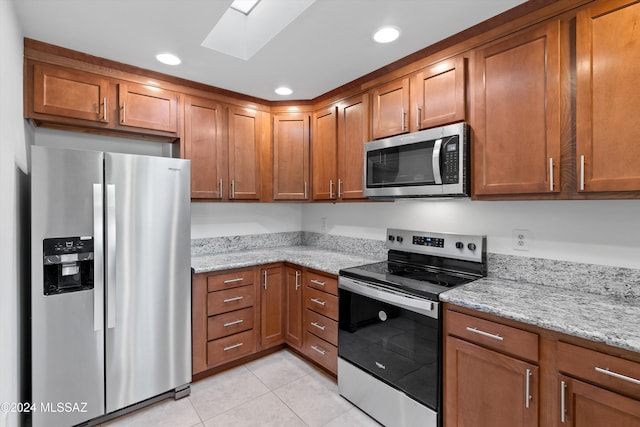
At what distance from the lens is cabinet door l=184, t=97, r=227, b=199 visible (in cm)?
262

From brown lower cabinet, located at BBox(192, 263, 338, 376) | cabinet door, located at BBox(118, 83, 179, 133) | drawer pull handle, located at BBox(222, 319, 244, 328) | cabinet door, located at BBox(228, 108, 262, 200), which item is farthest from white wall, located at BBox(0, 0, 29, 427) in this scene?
cabinet door, located at BBox(228, 108, 262, 200)

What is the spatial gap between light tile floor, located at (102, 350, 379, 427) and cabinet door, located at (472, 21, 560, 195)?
1.73 meters

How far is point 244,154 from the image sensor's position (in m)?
2.94

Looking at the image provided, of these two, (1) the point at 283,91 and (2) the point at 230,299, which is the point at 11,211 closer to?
(2) the point at 230,299

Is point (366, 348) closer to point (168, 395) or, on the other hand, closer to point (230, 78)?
point (168, 395)

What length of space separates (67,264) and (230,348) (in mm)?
1330

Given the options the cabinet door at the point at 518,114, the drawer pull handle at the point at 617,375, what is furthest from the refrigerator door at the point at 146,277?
the drawer pull handle at the point at 617,375

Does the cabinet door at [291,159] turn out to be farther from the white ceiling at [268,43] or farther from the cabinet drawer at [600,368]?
the cabinet drawer at [600,368]

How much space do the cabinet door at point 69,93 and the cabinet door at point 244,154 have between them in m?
0.98

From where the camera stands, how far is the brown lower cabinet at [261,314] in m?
2.40

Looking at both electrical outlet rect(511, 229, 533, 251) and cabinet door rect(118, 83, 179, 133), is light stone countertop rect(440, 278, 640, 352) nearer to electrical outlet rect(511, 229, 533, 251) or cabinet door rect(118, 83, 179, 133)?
electrical outlet rect(511, 229, 533, 251)

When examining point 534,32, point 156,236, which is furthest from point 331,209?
point 534,32

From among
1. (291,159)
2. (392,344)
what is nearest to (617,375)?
(392,344)

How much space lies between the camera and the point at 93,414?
6.25ft
